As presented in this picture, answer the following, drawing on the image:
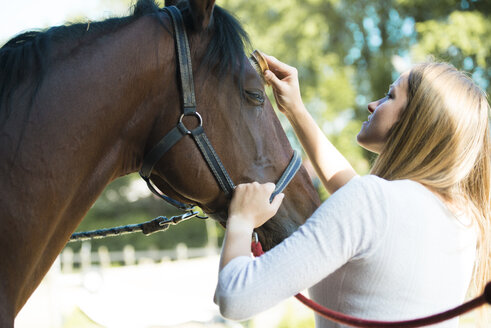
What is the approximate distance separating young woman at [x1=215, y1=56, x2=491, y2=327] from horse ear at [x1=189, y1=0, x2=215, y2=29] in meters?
0.73

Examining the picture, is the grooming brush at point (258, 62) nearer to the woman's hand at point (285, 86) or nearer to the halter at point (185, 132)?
the woman's hand at point (285, 86)

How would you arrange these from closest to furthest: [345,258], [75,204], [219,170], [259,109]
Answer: [345,258] < [75,204] < [219,170] < [259,109]

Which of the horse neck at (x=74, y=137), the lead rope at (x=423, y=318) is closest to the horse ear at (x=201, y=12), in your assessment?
the horse neck at (x=74, y=137)

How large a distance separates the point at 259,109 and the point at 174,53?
1.43ft

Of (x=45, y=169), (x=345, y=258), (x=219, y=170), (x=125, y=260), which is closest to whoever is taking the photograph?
(x=345, y=258)

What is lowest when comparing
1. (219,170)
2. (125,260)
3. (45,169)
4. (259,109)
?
(125,260)

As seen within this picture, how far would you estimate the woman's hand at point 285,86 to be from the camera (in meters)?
2.14

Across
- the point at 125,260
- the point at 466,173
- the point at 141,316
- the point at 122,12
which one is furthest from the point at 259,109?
the point at 125,260

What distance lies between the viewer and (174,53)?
72.9 inches

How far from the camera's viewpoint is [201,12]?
183 cm

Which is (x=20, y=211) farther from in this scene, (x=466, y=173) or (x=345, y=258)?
(x=466, y=173)

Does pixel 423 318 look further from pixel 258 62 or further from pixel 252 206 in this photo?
pixel 258 62

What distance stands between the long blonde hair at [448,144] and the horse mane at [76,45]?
0.72 metres

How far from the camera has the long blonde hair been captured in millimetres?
1485
